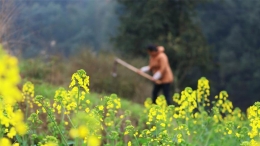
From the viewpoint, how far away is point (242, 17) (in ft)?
115

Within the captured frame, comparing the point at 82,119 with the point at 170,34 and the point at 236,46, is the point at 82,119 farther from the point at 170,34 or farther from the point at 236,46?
the point at 236,46

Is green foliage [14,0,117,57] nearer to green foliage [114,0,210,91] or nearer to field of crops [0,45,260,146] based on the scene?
green foliage [114,0,210,91]

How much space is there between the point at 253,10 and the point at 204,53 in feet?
30.5

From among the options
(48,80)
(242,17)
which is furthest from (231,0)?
(48,80)

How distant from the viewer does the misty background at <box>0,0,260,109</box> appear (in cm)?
2312

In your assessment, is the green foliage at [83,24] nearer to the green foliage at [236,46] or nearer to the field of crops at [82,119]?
the green foliage at [236,46]

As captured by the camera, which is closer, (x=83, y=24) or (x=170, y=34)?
(x=170, y=34)

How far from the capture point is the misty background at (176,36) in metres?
23.1

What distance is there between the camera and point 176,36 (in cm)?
2692

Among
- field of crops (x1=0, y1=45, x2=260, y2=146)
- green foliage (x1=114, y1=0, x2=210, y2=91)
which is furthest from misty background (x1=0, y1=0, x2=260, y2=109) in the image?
field of crops (x1=0, y1=45, x2=260, y2=146)

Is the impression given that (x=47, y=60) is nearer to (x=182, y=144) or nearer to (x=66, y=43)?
(x=182, y=144)

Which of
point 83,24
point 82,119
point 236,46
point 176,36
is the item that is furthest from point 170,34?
point 82,119

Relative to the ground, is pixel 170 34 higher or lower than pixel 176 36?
lower

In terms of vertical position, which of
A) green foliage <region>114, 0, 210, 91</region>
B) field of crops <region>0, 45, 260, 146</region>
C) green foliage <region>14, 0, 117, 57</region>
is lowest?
field of crops <region>0, 45, 260, 146</region>
